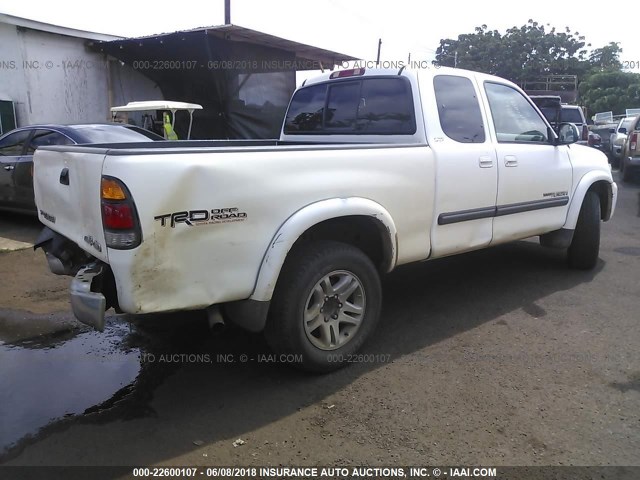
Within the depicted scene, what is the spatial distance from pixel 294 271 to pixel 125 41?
38.8ft

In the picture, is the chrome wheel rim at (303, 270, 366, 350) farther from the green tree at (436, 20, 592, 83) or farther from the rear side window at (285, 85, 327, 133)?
the green tree at (436, 20, 592, 83)

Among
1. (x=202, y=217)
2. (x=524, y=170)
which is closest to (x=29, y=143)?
(x=202, y=217)

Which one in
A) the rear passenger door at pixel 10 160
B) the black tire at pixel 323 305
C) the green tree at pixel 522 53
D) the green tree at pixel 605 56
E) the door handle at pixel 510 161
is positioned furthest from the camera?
the green tree at pixel 605 56

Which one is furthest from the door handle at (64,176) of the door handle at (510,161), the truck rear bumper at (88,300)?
the door handle at (510,161)

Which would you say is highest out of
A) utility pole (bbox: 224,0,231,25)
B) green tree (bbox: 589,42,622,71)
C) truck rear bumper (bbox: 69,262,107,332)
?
green tree (bbox: 589,42,622,71)

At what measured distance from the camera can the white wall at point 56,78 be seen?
11.8 meters

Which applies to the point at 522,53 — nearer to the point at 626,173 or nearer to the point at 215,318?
the point at 626,173

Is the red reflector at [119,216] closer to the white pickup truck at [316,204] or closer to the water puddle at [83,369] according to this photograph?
the white pickup truck at [316,204]

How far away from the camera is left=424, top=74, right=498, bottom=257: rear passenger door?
3.83 m

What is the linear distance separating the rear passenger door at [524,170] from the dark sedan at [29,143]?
14.8 ft

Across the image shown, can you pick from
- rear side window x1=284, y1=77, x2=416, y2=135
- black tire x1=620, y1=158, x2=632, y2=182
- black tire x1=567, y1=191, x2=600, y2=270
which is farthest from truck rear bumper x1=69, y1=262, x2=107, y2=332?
black tire x1=620, y1=158, x2=632, y2=182

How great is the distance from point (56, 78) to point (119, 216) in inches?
475

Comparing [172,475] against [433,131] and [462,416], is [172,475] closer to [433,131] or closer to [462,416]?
[462,416]

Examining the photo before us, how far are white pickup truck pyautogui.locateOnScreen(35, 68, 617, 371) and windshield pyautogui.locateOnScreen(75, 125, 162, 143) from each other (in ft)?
9.81
